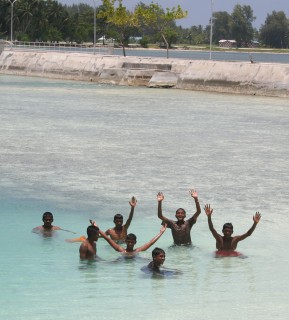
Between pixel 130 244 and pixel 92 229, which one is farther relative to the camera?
pixel 130 244

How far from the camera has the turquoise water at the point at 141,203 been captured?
12.8 meters

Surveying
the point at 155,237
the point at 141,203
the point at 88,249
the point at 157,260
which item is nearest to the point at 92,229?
the point at 88,249

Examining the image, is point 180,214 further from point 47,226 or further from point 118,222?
point 47,226

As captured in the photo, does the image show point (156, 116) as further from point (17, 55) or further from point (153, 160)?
point (17, 55)

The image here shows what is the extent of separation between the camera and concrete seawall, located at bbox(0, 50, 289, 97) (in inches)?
2143

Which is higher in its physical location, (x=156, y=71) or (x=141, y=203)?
(x=156, y=71)

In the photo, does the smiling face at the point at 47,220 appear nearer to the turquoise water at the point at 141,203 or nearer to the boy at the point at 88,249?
the turquoise water at the point at 141,203

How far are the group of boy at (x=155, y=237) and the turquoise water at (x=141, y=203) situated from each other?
198 millimetres

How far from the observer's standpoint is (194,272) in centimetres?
1418

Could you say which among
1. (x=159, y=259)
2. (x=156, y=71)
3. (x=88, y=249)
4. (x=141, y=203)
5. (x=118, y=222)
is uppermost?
(x=156, y=71)

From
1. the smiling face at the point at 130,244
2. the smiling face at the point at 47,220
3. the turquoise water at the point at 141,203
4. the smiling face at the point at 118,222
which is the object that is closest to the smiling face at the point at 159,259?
the turquoise water at the point at 141,203

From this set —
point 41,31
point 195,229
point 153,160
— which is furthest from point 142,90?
point 41,31

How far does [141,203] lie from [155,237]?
13.7ft

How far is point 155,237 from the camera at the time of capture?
15.0 m
